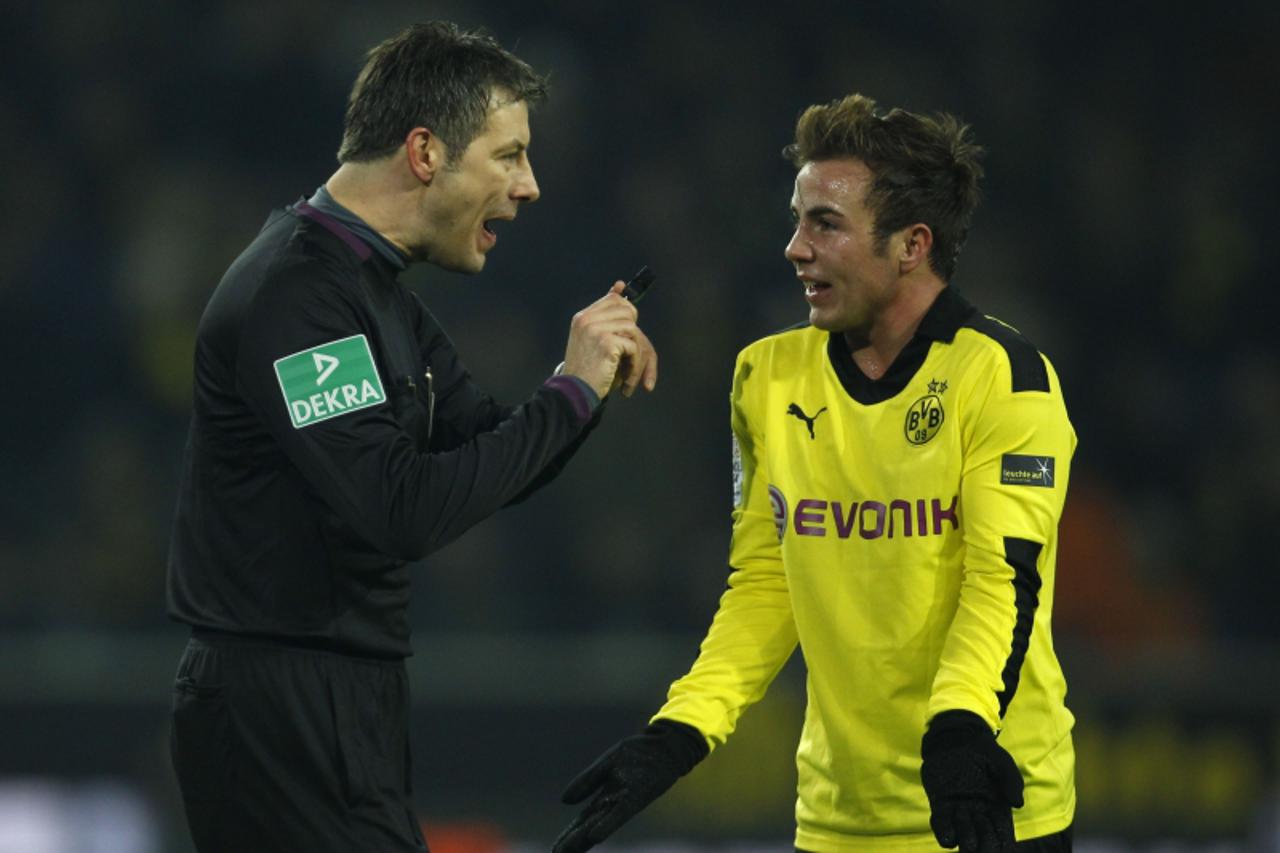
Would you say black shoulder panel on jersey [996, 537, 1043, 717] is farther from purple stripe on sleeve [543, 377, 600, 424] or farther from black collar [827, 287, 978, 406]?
purple stripe on sleeve [543, 377, 600, 424]

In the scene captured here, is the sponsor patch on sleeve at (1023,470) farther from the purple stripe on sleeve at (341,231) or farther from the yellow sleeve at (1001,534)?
the purple stripe on sleeve at (341,231)

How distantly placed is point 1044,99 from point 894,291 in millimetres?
7626

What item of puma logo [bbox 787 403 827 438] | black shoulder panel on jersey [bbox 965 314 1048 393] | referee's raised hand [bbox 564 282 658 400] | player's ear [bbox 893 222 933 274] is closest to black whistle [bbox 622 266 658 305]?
referee's raised hand [bbox 564 282 658 400]

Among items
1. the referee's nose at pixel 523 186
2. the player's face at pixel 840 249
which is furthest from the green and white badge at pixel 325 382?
the player's face at pixel 840 249

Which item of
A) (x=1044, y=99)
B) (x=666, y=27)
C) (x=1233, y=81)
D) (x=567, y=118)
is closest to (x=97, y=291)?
(x=567, y=118)

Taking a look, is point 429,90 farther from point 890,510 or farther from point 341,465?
point 890,510

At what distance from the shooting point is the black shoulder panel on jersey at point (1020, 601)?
11.0 feet

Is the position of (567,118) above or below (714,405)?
above

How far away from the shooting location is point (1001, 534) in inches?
133

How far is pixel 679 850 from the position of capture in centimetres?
749

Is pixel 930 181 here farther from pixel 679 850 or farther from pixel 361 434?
pixel 679 850

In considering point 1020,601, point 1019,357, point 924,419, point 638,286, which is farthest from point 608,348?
point 1020,601

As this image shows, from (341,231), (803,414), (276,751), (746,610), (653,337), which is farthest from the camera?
(653,337)

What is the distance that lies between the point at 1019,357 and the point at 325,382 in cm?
123
